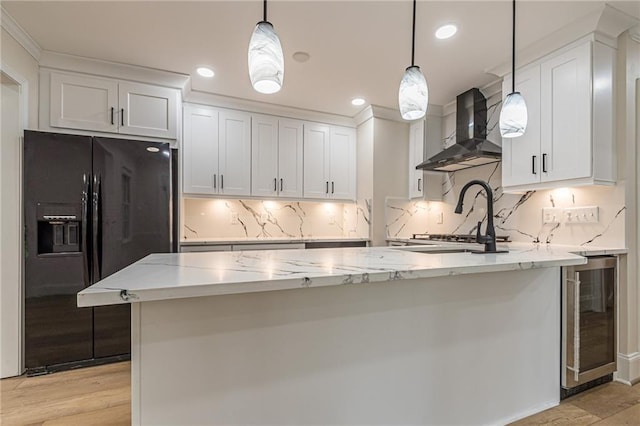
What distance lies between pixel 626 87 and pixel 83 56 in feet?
13.6

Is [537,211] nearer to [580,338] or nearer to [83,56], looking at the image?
[580,338]

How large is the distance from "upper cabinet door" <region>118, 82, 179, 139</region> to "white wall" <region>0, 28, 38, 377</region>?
663 mm

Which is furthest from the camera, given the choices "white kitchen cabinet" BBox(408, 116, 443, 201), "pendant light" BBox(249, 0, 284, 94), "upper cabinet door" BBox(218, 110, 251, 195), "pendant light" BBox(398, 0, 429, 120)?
"white kitchen cabinet" BBox(408, 116, 443, 201)

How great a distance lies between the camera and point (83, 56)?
2.61m

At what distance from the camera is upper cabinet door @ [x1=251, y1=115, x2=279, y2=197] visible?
3.64 meters

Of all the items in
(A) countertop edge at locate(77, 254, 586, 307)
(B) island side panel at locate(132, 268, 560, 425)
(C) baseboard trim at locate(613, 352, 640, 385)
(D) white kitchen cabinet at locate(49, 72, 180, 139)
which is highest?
(D) white kitchen cabinet at locate(49, 72, 180, 139)

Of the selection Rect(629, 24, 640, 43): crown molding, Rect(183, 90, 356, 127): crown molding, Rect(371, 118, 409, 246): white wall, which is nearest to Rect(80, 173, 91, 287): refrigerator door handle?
Rect(183, 90, 356, 127): crown molding

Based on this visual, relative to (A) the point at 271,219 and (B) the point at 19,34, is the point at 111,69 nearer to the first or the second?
(B) the point at 19,34

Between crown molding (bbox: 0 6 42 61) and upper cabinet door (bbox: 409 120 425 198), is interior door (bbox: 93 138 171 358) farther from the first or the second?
upper cabinet door (bbox: 409 120 425 198)

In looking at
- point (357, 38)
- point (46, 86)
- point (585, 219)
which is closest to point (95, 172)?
point (46, 86)

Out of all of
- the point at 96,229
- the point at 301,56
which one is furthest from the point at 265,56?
the point at 96,229

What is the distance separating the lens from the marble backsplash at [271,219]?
3.73 meters

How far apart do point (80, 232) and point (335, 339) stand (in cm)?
232

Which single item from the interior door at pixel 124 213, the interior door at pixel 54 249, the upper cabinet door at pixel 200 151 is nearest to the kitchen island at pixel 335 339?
the interior door at pixel 124 213
